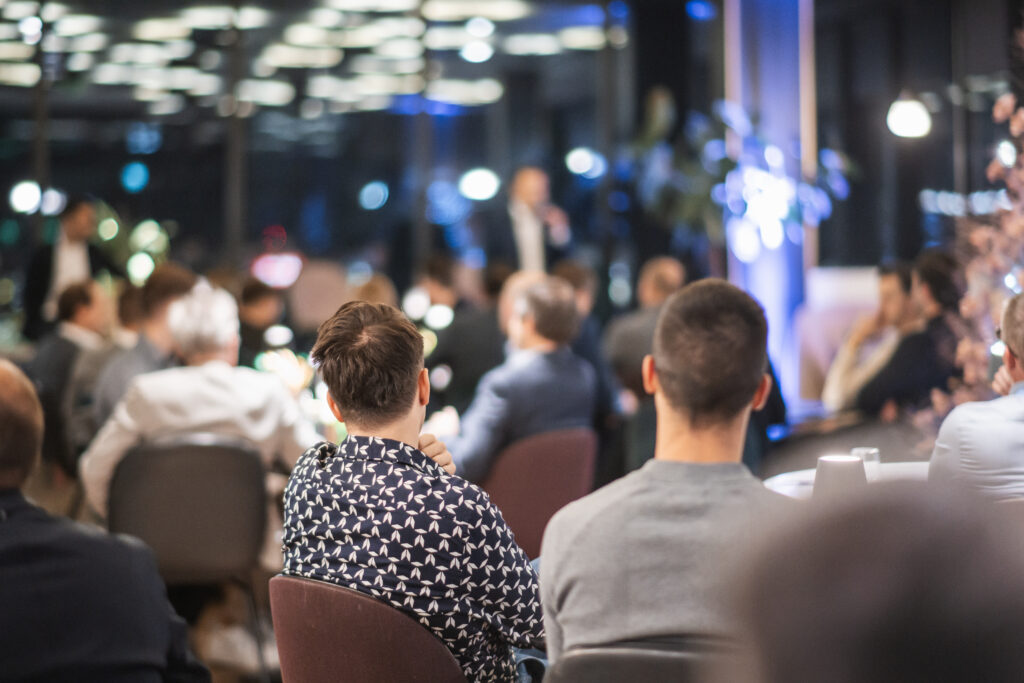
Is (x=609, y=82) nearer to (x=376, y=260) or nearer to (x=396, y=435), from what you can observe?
(x=376, y=260)

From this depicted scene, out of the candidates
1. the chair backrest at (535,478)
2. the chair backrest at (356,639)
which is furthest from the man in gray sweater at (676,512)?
the chair backrest at (535,478)

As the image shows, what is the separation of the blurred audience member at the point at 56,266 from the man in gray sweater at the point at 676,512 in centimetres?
580

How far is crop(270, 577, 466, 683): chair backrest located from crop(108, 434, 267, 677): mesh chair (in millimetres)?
1620

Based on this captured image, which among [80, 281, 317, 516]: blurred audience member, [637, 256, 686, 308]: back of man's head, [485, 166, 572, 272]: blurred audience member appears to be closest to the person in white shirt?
[80, 281, 317, 516]: blurred audience member

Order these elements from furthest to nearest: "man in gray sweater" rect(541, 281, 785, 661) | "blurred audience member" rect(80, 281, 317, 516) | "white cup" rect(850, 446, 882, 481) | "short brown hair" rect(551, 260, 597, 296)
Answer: "short brown hair" rect(551, 260, 597, 296) → "blurred audience member" rect(80, 281, 317, 516) → "white cup" rect(850, 446, 882, 481) → "man in gray sweater" rect(541, 281, 785, 661)

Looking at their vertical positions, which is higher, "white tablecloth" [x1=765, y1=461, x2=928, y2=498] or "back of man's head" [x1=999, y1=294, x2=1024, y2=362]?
"back of man's head" [x1=999, y1=294, x2=1024, y2=362]

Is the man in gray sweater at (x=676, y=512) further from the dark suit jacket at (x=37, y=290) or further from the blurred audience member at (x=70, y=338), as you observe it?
the dark suit jacket at (x=37, y=290)

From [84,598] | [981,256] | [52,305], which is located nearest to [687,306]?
[84,598]

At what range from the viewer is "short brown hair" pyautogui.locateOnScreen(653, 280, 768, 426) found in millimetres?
1789

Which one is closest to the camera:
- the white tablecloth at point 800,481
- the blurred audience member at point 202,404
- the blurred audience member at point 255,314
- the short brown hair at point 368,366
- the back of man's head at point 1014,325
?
the short brown hair at point 368,366

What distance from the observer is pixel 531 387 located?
13.1 feet

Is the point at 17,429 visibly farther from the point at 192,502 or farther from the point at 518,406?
the point at 518,406

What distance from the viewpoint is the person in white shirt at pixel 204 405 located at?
3615 mm

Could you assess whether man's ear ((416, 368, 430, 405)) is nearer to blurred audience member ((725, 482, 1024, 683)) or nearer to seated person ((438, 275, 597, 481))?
blurred audience member ((725, 482, 1024, 683))
